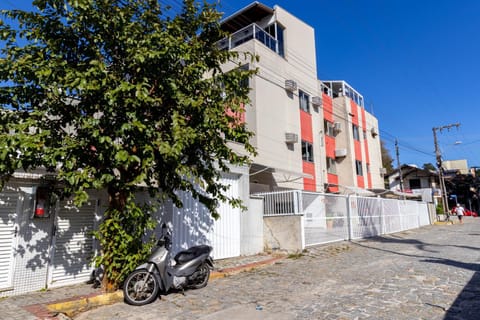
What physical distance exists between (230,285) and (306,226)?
5.57 m

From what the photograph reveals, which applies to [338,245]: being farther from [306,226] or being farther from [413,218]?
[413,218]

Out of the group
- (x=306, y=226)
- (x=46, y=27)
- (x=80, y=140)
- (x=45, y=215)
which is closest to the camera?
(x=80, y=140)

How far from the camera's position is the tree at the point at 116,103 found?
531 centimetres

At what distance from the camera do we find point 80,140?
5.56 metres

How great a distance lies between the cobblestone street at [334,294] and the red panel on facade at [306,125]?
11.9 meters

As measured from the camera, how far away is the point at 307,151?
829 inches

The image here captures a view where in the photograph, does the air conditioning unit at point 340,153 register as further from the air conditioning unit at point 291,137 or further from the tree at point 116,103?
the tree at point 116,103

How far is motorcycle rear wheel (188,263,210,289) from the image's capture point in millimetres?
6898

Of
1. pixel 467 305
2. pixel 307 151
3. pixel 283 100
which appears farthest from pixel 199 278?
pixel 307 151

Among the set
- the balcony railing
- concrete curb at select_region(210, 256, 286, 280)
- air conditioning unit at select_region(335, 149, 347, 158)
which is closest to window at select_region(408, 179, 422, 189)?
air conditioning unit at select_region(335, 149, 347, 158)

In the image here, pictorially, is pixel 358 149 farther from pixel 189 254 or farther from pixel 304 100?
pixel 189 254

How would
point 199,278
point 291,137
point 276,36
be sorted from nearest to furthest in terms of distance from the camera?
point 199,278, point 291,137, point 276,36

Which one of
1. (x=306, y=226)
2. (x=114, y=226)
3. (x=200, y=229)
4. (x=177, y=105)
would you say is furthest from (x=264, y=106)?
(x=114, y=226)

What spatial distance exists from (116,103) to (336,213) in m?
11.6
